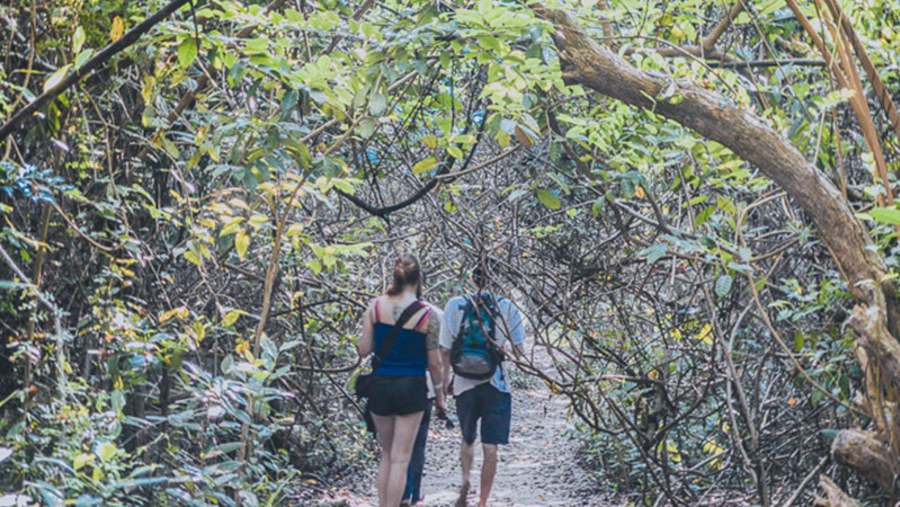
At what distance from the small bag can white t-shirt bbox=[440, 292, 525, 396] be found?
1.00 meters

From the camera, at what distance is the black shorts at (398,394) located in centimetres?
715

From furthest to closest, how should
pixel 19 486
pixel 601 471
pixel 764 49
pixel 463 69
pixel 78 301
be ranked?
pixel 601 471, pixel 463 69, pixel 764 49, pixel 78 301, pixel 19 486

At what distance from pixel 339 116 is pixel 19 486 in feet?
8.43

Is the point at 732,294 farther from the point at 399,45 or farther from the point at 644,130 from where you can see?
the point at 399,45

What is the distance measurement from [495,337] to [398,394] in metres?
1.25

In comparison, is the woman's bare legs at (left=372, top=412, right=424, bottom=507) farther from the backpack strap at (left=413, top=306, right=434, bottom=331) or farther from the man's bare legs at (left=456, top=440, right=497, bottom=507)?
the man's bare legs at (left=456, top=440, right=497, bottom=507)

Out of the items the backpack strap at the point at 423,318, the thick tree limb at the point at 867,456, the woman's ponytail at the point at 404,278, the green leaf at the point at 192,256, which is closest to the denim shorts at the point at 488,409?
the backpack strap at the point at 423,318

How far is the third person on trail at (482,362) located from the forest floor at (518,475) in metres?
0.48

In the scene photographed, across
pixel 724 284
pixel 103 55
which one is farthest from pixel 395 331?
pixel 103 55

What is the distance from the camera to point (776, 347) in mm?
6492

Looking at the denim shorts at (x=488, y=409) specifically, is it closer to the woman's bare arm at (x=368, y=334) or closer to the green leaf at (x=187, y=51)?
the woman's bare arm at (x=368, y=334)

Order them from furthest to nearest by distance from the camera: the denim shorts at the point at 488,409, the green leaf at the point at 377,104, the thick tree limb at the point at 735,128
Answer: the denim shorts at the point at 488,409, the green leaf at the point at 377,104, the thick tree limb at the point at 735,128

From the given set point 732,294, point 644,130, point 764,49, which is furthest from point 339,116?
point 764,49

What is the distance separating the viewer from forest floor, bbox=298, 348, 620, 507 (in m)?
10.2
